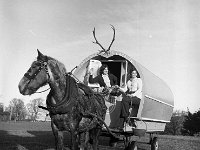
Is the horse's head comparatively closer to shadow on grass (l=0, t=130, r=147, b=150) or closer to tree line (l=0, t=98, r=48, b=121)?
shadow on grass (l=0, t=130, r=147, b=150)

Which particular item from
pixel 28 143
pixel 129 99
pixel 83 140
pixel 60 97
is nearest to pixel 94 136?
pixel 83 140

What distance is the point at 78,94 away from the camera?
6320 mm

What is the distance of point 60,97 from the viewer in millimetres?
5914

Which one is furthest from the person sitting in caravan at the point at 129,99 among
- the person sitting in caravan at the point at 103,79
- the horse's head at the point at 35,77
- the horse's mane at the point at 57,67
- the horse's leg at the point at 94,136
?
the horse's head at the point at 35,77

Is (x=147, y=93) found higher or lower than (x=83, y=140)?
higher

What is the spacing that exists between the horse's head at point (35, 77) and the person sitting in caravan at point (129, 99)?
3.35 meters

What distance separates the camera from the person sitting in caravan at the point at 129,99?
843cm

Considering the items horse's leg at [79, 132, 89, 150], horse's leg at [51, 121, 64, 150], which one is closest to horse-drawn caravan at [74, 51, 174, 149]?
horse's leg at [79, 132, 89, 150]

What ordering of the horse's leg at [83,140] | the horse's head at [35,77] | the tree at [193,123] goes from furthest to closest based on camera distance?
the tree at [193,123]
the horse's leg at [83,140]
the horse's head at [35,77]

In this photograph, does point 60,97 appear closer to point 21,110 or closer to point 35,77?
point 35,77

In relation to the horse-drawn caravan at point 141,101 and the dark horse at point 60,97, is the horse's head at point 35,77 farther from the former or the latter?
the horse-drawn caravan at point 141,101

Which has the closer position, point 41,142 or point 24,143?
point 24,143

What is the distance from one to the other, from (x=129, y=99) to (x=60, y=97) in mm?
3173

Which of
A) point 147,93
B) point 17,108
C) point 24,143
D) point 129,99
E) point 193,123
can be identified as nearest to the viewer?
point 129,99
